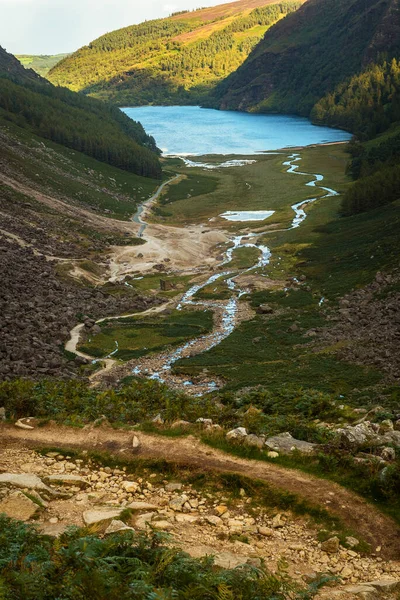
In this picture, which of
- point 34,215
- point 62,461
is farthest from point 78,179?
point 62,461

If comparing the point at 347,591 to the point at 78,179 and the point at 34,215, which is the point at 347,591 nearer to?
the point at 34,215

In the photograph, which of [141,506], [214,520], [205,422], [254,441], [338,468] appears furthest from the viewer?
[205,422]

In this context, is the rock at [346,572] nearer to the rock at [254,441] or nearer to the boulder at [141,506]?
the boulder at [141,506]

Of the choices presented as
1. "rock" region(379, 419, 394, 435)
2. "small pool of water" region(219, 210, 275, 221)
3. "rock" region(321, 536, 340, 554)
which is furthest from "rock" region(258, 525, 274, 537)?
"small pool of water" region(219, 210, 275, 221)

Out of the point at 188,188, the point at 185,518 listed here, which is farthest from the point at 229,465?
the point at 188,188

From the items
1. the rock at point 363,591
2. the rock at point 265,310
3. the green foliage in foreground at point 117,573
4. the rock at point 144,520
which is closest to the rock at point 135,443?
the rock at point 144,520

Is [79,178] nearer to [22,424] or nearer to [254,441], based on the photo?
[22,424]

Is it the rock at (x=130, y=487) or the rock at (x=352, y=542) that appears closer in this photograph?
the rock at (x=352, y=542)
